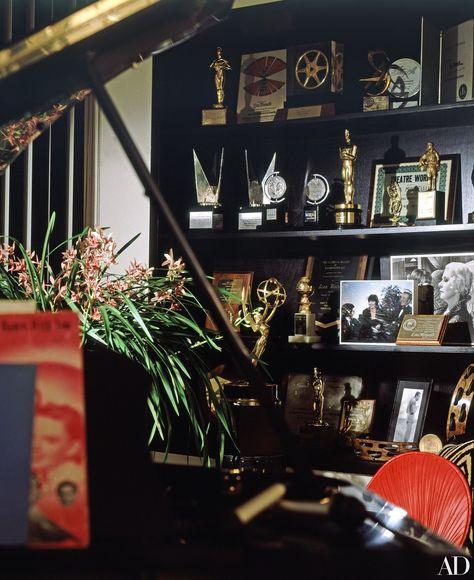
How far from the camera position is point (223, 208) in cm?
351

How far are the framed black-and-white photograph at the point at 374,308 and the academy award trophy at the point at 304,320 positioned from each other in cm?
11

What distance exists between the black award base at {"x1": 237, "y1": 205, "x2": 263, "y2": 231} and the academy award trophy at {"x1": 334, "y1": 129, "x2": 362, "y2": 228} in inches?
11.8

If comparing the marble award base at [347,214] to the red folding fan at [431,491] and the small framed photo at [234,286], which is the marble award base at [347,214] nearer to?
the small framed photo at [234,286]

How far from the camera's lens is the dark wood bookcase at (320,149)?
3.13m

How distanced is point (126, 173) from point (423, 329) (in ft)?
4.70

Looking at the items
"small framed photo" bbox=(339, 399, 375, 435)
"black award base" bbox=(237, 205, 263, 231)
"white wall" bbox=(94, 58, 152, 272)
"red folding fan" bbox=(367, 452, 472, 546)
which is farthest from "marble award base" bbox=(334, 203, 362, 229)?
"red folding fan" bbox=(367, 452, 472, 546)

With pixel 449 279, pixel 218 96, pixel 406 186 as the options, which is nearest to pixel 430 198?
pixel 406 186

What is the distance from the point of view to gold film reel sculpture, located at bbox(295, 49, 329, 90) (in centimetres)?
326

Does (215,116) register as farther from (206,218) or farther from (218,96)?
(206,218)

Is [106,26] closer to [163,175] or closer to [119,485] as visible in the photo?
[119,485]

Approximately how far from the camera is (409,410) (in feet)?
10.2

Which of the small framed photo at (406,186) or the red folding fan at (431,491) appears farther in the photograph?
the small framed photo at (406,186)

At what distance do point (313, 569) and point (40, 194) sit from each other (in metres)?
3.09

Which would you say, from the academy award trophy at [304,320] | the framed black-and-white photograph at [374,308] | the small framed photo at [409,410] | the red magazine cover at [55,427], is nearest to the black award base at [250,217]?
the academy award trophy at [304,320]
